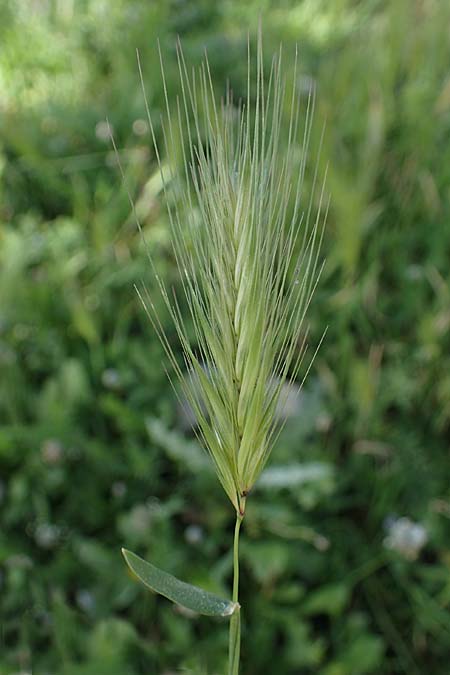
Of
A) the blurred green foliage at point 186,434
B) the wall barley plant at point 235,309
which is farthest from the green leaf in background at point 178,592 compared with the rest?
the blurred green foliage at point 186,434

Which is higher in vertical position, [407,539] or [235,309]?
[235,309]

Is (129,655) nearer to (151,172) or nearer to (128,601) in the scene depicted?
(128,601)

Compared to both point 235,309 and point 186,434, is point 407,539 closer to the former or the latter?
point 186,434

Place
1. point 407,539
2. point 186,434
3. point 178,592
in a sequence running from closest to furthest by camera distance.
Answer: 1. point 178,592
2. point 407,539
3. point 186,434

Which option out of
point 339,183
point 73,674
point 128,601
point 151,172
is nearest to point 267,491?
point 128,601

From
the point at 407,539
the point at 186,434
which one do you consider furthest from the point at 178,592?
the point at 186,434

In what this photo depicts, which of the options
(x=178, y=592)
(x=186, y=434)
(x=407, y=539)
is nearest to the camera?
(x=178, y=592)

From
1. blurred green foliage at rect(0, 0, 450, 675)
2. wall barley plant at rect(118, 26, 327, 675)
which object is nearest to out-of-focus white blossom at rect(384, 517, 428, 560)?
blurred green foliage at rect(0, 0, 450, 675)
